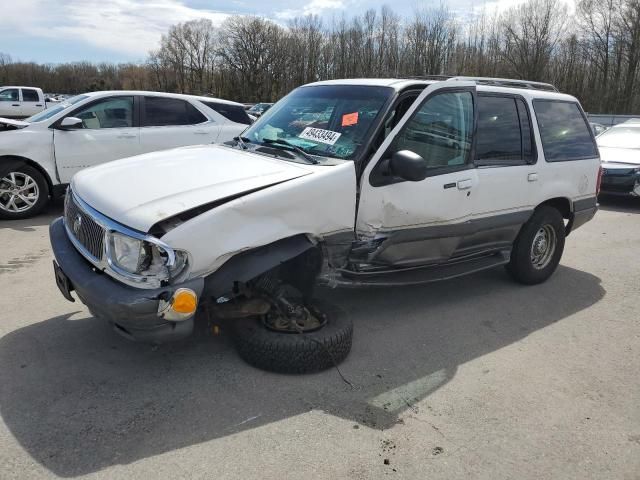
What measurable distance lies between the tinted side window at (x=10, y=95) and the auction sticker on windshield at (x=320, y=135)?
26160 mm

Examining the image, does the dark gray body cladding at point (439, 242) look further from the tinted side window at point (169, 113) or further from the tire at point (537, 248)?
the tinted side window at point (169, 113)

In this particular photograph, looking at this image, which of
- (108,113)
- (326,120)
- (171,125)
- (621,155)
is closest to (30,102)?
(108,113)

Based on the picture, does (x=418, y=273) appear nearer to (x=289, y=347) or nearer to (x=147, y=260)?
(x=289, y=347)

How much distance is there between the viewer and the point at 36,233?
6848 mm

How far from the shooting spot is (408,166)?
3.64m

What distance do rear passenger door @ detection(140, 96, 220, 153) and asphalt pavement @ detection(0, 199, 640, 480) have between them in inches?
158

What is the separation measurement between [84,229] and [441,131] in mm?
2774

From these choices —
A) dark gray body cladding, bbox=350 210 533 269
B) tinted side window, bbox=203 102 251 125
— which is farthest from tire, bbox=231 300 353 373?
tinted side window, bbox=203 102 251 125

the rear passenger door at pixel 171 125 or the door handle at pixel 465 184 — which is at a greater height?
the rear passenger door at pixel 171 125

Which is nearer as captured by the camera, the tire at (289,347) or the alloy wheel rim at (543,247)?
the tire at (289,347)

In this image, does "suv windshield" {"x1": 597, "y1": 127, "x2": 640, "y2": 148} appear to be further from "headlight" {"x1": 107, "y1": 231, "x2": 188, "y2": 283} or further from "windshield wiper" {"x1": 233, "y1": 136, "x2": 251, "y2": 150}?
"headlight" {"x1": 107, "y1": 231, "x2": 188, "y2": 283}

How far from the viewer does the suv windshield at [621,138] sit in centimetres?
1155

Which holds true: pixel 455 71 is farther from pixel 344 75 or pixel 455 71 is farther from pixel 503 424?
pixel 503 424


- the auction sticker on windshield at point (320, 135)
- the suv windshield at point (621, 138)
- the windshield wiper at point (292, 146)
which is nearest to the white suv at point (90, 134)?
the windshield wiper at point (292, 146)
